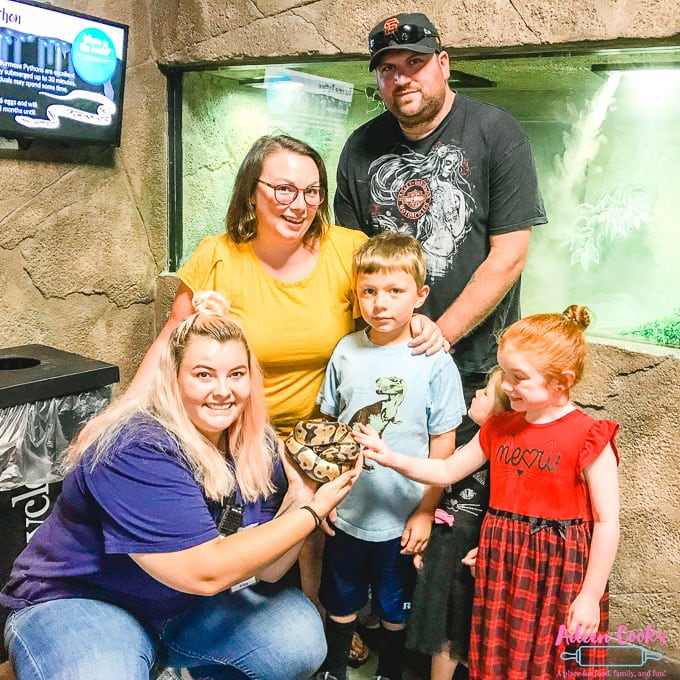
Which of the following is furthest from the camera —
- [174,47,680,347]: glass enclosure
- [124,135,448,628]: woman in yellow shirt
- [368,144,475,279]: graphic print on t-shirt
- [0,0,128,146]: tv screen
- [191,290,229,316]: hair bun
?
[0,0,128,146]: tv screen

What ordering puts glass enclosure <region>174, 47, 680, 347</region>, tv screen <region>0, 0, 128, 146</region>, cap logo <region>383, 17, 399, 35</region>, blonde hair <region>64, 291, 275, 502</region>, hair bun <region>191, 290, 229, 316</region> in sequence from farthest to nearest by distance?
tv screen <region>0, 0, 128, 146</region> < glass enclosure <region>174, 47, 680, 347</region> < cap logo <region>383, 17, 399, 35</region> < hair bun <region>191, 290, 229, 316</region> < blonde hair <region>64, 291, 275, 502</region>

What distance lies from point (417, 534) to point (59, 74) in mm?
2386

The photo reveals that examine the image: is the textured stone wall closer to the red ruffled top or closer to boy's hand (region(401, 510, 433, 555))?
the red ruffled top

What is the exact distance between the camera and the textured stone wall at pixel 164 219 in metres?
2.30

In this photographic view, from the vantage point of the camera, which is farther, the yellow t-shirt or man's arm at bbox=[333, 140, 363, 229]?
man's arm at bbox=[333, 140, 363, 229]

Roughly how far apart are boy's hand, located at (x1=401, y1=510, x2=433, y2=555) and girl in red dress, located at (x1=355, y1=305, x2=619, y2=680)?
0.63 ft

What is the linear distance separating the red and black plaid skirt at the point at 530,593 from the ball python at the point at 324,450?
1.40 ft

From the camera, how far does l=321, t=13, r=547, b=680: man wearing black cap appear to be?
2.12 metres

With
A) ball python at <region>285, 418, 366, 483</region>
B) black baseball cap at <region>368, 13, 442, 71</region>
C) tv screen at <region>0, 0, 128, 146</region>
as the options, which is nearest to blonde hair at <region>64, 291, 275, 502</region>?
ball python at <region>285, 418, 366, 483</region>

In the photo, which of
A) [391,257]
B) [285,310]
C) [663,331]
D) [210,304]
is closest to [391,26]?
[391,257]

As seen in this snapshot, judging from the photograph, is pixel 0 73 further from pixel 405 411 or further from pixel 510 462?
pixel 510 462

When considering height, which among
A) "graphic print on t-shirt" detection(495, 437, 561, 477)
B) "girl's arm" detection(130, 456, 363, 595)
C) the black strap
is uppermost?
"graphic print on t-shirt" detection(495, 437, 561, 477)

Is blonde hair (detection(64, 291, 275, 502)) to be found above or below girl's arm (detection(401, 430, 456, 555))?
above

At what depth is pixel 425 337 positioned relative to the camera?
190cm
